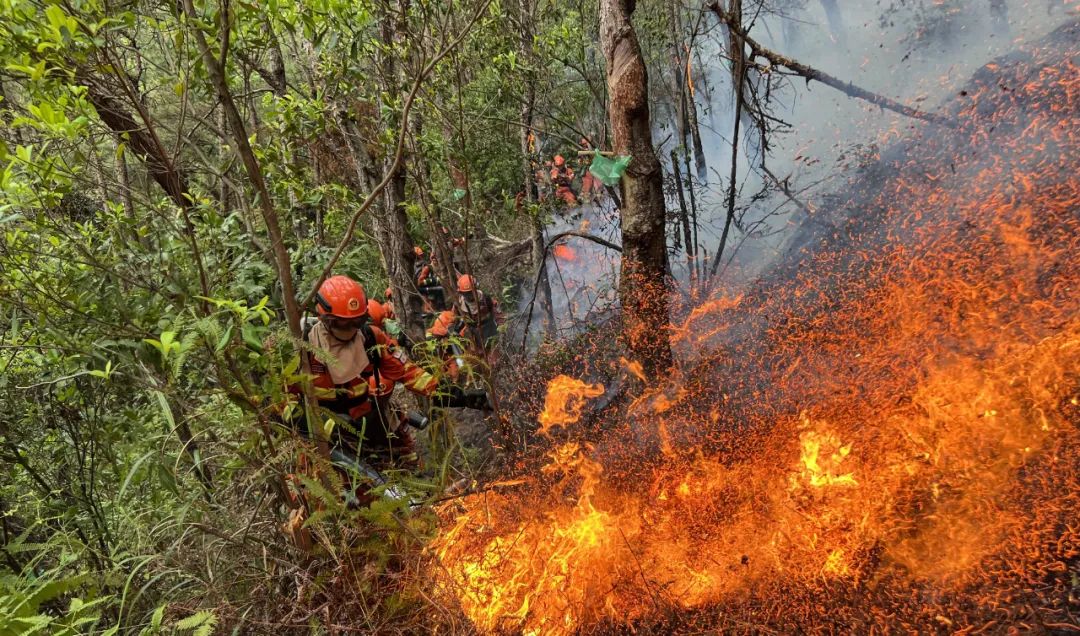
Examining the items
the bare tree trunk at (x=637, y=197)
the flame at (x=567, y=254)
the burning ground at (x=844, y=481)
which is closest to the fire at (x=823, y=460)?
the burning ground at (x=844, y=481)

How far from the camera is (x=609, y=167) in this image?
15.6 feet

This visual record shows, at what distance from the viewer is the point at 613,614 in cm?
346

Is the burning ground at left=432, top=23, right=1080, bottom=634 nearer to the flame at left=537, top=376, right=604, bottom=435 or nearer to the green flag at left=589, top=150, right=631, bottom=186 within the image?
the flame at left=537, top=376, right=604, bottom=435

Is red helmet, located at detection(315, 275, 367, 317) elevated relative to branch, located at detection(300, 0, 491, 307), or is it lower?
lower

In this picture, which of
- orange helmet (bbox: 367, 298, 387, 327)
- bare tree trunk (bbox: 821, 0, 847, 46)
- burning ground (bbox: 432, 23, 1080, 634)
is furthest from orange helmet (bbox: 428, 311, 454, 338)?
bare tree trunk (bbox: 821, 0, 847, 46)

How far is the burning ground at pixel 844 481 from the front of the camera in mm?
3234

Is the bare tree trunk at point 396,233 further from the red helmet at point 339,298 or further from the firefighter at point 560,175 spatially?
the firefighter at point 560,175

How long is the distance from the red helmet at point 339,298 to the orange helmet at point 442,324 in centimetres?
277

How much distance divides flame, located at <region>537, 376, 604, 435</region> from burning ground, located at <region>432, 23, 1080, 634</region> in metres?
0.08

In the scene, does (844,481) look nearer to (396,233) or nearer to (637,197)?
(637,197)

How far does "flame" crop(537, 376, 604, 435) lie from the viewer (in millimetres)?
6773

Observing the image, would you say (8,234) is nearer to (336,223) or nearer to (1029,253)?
(336,223)

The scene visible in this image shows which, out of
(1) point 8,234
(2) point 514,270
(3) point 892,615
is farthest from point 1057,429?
(2) point 514,270

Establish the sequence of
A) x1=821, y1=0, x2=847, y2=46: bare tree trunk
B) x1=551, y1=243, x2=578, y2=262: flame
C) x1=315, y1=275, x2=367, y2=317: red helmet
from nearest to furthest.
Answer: x1=315, y1=275, x2=367, y2=317: red helmet → x1=821, y1=0, x2=847, y2=46: bare tree trunk → x1=551, y1=243, x2=578, y2=262: flame
